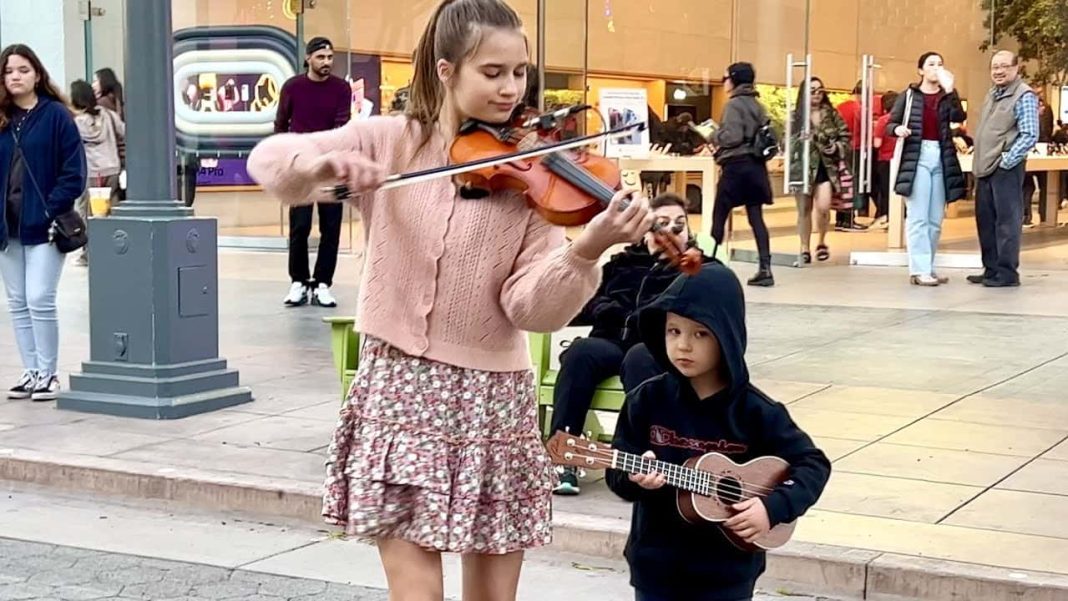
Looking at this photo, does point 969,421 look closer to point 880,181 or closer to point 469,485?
point 469,485

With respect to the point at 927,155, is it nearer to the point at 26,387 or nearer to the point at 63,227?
the point at 63,227

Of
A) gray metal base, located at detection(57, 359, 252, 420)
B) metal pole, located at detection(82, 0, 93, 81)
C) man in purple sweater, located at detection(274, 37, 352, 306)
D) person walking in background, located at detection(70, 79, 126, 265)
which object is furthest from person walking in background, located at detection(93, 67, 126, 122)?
gray metal base, located at detection(57, 359, 252, 420)

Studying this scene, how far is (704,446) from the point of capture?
3631mm

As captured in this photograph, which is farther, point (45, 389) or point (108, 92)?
point (108, 92)

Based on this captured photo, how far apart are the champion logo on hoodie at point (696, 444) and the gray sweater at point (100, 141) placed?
1254cm

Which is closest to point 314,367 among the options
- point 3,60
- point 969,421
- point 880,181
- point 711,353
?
point 3,60

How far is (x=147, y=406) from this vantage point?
7902 millimetres

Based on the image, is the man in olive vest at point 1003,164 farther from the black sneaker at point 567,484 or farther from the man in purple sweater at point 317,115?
the black sneaker at point 567,484

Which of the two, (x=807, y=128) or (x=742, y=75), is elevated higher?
(x=742, y=75)

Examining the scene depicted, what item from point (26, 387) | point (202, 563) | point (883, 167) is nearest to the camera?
point (202, 563)

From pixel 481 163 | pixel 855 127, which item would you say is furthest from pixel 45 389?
pixel 855 127

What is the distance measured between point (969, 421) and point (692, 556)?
429 centimetres

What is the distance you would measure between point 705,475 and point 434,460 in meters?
0.69

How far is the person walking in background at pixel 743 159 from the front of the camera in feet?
43.5
